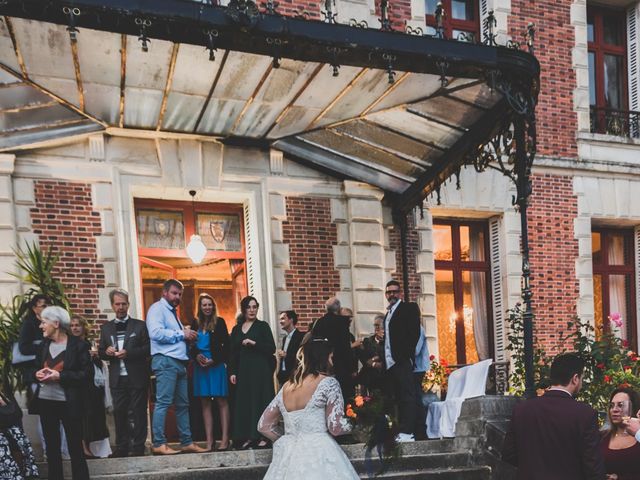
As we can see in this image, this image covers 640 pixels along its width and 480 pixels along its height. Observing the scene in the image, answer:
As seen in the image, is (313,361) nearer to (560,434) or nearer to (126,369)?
(560,434)

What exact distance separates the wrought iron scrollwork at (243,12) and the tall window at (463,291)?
6.26 meters

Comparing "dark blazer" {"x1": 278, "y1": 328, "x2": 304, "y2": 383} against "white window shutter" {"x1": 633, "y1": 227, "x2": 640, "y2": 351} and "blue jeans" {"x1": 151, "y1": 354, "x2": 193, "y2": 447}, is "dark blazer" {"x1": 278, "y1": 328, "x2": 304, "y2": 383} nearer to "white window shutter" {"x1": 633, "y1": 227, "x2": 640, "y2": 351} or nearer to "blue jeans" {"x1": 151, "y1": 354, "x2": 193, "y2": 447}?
"blue jeans" {"x1": 151, "y1": 354, "x2": 193, "y2": 447}

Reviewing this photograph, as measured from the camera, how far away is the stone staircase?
6855mm

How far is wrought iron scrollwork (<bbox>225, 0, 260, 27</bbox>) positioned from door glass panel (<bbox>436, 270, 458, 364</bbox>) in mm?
6543

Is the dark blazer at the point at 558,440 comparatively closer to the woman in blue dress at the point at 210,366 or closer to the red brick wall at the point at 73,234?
the woman in blue dress at the point at 210,366

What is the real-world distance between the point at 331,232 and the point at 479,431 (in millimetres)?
3872

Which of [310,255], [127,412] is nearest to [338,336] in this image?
[127,412]

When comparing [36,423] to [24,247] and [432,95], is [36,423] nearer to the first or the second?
[24,247]

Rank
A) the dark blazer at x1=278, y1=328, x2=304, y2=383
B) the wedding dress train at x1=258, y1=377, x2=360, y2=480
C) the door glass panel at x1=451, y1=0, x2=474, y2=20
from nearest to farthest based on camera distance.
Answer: the wedding dress train at x1=258, y1=377, x2=360, y2=480 < the dark blazer at x1=278, y1=328, x2=304, y2=383 < the door glass panel at x1=451, y1=0, x2=474, y2=20

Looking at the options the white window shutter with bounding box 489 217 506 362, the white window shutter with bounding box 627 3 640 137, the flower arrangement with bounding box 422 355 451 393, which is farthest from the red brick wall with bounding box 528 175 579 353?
the flower arrangement with bounding box 422 355 451 393

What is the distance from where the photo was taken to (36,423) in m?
8.34

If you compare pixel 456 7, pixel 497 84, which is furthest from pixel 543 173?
pixel 497 84

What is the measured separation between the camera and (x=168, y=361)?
764 cm

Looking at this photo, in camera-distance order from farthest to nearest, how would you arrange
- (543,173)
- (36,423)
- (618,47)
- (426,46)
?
1. (618,47)
2. (543,173)
3. (36,423)
4. (426,46)
